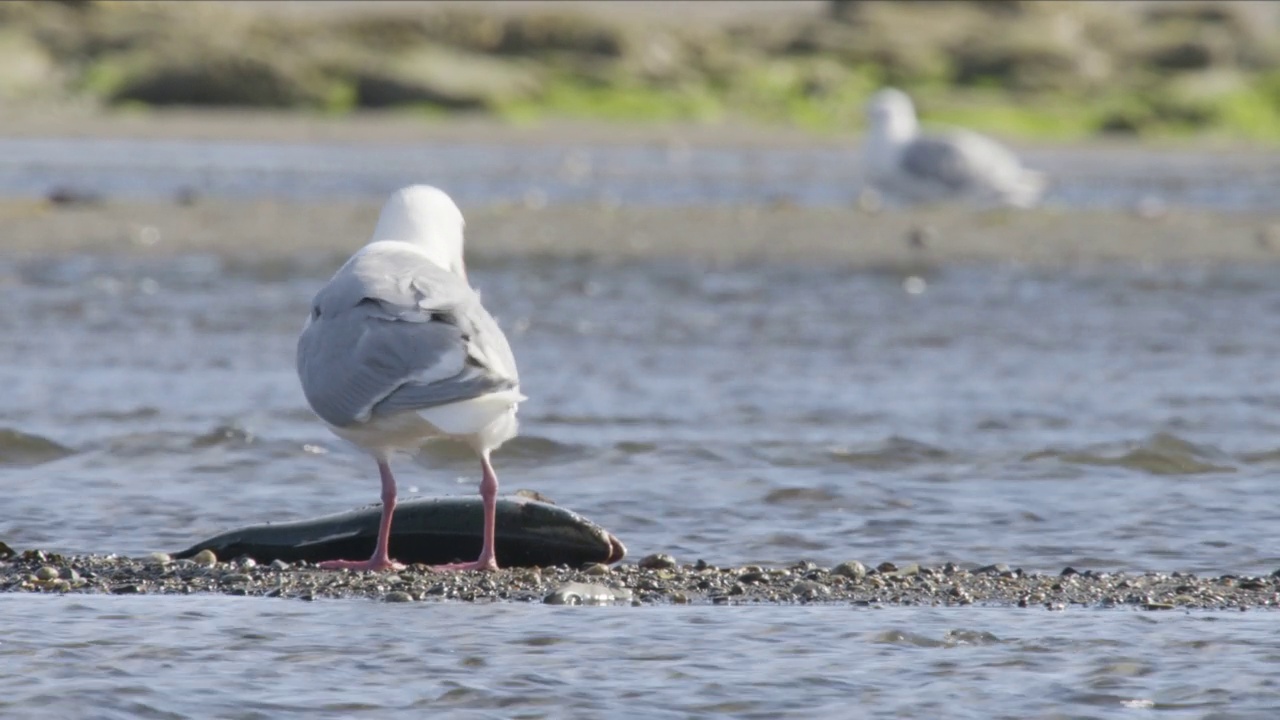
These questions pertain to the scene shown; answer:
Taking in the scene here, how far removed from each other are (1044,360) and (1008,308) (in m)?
2.31

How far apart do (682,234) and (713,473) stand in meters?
9.63

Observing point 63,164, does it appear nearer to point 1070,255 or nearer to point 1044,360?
point 1070,255

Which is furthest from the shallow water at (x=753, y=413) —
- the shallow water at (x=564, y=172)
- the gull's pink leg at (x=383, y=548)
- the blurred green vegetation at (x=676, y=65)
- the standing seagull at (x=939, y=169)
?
the blurred green vegetation at (x=676, y=65)

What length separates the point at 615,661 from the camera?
576 cm

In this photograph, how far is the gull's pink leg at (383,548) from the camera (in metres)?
7.00

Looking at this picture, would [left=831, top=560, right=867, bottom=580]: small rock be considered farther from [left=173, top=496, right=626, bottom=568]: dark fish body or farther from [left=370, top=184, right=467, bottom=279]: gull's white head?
[left=370, top=184, right=467, bottom=279]: gull's white head

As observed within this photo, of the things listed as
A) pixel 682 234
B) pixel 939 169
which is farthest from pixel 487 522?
pixel 939 169

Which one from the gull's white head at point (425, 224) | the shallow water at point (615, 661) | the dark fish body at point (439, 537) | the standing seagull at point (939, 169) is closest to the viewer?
the shallow water at point (615, 661)

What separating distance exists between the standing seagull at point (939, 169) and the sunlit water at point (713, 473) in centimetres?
398

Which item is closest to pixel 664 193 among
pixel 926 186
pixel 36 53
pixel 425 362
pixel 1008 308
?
pixel 926 186

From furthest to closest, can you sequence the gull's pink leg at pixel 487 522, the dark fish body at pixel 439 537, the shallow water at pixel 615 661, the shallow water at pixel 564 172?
A: the shallow water at pixel 564 172
the dark fish body at pixel 439 537
the gull's pink leg at pixel 487 522
the shallow water at pixel 615 661

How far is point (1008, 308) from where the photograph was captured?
14852 millimetres

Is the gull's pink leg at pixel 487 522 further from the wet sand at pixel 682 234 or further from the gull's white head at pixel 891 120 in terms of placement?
the gull's white head at pixel 891 120

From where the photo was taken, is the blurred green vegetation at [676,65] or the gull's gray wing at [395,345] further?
the blurred green vegetation at [676,65]
